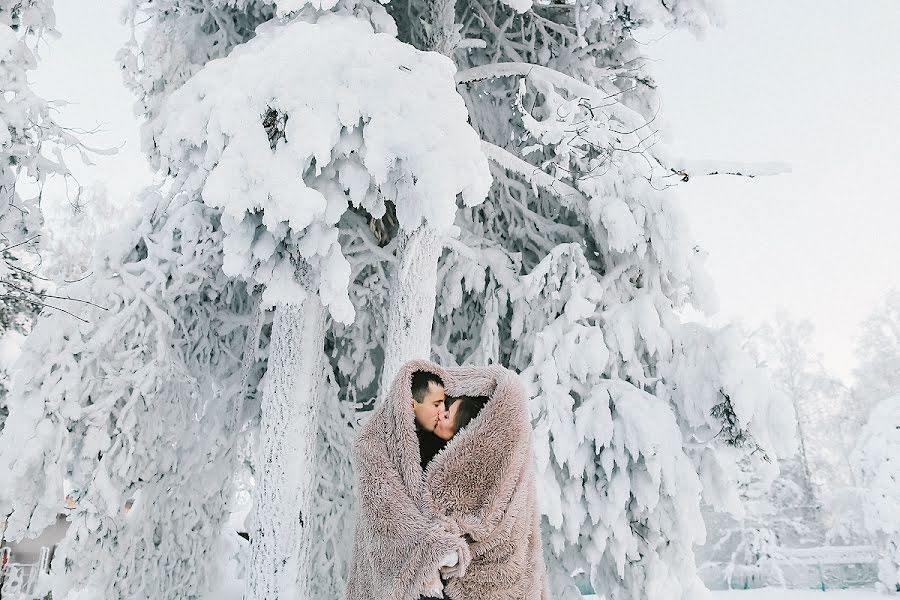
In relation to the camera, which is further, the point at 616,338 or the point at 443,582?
the point at 616,338

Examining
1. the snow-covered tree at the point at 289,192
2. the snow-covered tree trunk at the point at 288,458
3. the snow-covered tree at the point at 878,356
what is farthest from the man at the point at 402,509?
the snow-covered tree at the point at 878,356

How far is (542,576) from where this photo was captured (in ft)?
7.87

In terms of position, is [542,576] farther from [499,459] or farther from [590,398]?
[590,398]

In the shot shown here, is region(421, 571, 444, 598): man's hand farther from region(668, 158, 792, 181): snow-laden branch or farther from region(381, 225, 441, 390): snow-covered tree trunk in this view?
region(668, 158, 792, 181): snow-laden branch

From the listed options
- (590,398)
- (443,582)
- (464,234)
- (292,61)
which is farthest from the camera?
(464,234)

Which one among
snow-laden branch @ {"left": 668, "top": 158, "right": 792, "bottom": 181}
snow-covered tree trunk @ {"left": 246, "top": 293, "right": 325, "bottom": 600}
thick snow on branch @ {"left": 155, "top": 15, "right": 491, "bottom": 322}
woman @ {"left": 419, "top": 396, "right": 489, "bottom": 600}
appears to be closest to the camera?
woman @ {"left": 419, "top": 396, "right": 489, "bottom": 600}

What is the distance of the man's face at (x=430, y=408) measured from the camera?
2.35 meters

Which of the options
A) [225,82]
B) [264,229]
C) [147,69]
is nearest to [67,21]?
[147,69]

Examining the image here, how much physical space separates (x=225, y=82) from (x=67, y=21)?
3.17 meters

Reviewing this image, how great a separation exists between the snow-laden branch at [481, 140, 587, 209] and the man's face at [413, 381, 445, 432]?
3531mm

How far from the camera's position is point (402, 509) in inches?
85.9

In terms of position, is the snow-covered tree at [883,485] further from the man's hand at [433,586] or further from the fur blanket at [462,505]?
the man's hand at [433,586]

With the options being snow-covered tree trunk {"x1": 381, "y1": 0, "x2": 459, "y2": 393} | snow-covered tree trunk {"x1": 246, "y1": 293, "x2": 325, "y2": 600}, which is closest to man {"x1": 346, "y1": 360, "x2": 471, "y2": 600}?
snow-covered tree trunk {"x1": 381, "y1": 0, "x2": 459, "y2": 393}

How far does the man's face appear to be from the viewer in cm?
235
